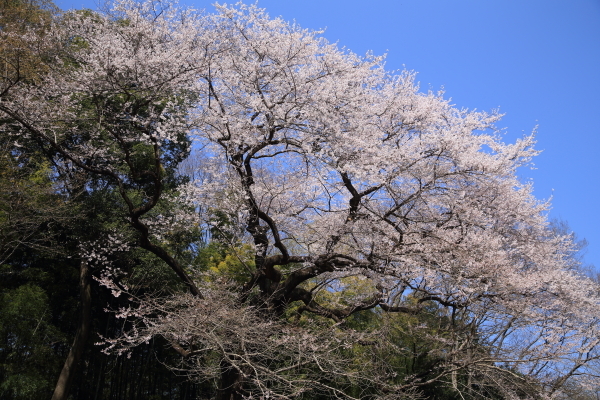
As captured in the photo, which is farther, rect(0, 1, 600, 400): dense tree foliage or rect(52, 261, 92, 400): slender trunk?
rect(52, 261, 92, 400): slender trunk

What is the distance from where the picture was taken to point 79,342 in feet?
30.2

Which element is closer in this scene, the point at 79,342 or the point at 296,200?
the point at 296,200

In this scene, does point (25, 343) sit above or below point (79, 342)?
below

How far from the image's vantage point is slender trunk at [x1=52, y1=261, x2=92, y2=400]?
8.84 metres

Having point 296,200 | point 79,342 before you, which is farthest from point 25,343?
point 296,200

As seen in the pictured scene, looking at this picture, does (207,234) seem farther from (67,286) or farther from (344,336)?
(344,336)

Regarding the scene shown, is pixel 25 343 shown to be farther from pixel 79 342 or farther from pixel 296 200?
pixel 296 200

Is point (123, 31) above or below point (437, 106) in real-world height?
below

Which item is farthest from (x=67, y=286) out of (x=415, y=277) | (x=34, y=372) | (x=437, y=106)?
(x=437, y=106)

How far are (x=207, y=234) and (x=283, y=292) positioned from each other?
23.3 ft

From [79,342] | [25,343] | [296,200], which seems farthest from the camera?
[79,342]

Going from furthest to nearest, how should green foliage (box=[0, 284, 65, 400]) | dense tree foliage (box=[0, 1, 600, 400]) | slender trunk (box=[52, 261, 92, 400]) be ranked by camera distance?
slender trunk (box=[52, 261, 92, 400]) → green foliage (box=[0, 284, 65, 400]) → dense tree foliage (box=[0, 1, 600, 400])

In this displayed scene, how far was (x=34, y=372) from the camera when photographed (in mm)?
8492

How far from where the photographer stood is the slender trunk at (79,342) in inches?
348
